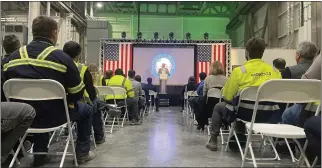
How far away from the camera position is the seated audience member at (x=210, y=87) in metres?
4.03

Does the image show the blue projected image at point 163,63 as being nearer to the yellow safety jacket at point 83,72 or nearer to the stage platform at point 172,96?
the stage platform at point 172,96

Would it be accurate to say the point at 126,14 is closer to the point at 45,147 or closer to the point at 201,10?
the point at 201,10

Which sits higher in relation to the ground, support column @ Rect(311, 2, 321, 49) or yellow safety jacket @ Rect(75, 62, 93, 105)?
support column @ Rect(311, 2, 321, 49)

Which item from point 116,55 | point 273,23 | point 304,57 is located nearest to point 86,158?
point 304,57

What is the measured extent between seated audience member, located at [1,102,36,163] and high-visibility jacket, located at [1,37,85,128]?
0.90ft

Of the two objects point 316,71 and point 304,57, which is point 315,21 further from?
point 316,71

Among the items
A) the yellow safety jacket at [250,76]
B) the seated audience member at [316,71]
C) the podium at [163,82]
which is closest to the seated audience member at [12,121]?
the yellow safety jacket at [250,76]

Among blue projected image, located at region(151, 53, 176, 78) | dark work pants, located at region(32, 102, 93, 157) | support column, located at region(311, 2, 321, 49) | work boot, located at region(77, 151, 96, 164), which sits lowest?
work boot, located at region(77, 151, 96, 164)

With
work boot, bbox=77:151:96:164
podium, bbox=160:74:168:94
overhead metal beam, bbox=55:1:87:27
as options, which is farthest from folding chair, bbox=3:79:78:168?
podium, bbox=160:74:168:94

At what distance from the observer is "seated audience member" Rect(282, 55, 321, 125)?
205 cm

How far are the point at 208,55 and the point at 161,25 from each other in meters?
5.00

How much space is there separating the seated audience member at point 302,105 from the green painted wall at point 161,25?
37.9ft

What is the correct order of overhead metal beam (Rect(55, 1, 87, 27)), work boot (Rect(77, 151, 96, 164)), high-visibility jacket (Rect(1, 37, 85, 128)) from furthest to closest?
1. overhead metal beam (Rect(55, 1, 87, 27))
2. work boot (Rect(77, 151, 96, 164))
3. high-visibility jacket (Rect(1, 37, 85, 128))

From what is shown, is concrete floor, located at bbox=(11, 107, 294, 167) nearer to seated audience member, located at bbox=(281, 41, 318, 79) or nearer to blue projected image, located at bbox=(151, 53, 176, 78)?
seated audience member, located at bbox=(281, 41, 318, 79)
